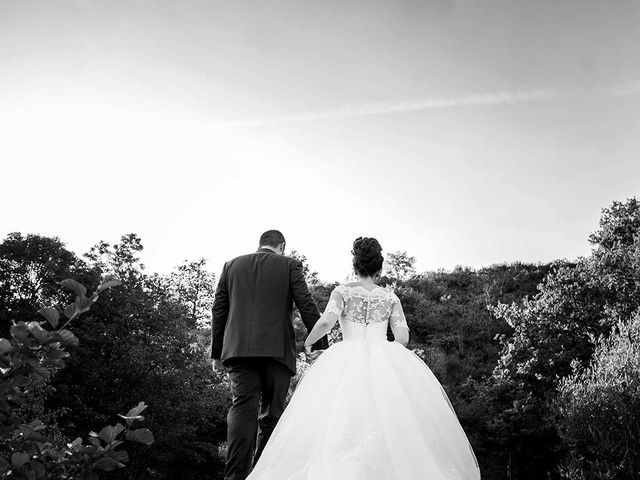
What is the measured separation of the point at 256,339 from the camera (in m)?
4.98

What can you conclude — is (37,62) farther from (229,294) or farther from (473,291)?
(473,291)

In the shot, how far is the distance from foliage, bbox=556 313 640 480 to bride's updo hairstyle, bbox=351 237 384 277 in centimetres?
1454

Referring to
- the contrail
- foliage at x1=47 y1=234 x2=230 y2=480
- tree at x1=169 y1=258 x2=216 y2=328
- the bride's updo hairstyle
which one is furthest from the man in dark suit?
tree at x1=169 y1=258 x2=216 y2=328

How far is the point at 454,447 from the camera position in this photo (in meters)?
4.03

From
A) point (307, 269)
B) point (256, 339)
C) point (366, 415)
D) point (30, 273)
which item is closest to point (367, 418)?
point (366, 415)

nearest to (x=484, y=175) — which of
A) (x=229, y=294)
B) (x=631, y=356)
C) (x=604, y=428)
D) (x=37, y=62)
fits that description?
(x=631, y=356)

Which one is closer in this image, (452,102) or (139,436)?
(139,436)

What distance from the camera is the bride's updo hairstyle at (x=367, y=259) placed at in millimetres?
5234

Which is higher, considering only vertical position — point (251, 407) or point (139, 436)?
point (139, 436)

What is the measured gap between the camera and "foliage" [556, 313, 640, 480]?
15844 millimetres

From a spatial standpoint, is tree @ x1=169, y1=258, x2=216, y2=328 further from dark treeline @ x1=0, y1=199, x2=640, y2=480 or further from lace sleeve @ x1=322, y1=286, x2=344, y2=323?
lace sleeve @ x1=322, y1=286, x2=344, y2=323

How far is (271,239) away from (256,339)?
43.7 inches

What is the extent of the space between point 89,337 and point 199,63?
1373 cm

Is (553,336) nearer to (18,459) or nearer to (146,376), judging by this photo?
(146,376)
